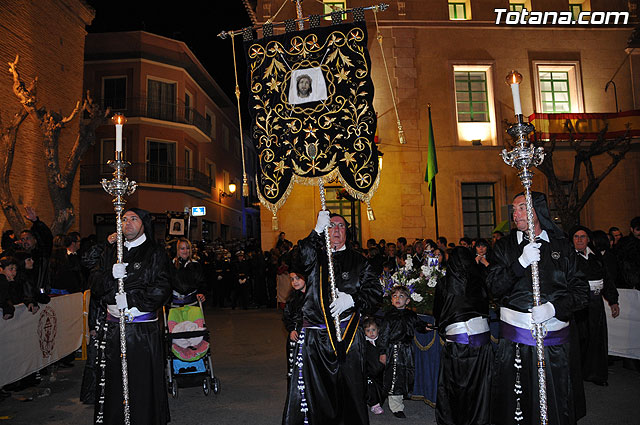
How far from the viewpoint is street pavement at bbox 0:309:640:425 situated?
5738mm

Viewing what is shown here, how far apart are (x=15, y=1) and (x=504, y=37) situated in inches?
671

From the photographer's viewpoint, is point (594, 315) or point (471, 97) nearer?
point (594, 315)

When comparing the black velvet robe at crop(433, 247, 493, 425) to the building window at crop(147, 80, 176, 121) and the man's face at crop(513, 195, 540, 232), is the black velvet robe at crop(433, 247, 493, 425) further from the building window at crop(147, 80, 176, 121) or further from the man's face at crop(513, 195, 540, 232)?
the building window at crop(147, 80, 176, 121)

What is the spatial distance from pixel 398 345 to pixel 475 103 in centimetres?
1509

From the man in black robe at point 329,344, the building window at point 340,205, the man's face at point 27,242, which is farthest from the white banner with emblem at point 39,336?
the building window at point 340,205

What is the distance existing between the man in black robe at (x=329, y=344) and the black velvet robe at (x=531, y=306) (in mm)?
1154

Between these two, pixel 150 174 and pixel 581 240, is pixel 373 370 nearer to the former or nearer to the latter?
pixel 581 240

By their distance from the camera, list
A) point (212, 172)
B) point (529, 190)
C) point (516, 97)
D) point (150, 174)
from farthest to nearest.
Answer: point (212, 172) < point (150, 174) < point (529, 190) < point (516, 97)

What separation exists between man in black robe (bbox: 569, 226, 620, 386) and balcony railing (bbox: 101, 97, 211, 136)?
23268 millimetres

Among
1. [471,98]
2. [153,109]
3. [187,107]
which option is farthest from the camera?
[187,107]

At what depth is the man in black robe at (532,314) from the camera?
3996mm

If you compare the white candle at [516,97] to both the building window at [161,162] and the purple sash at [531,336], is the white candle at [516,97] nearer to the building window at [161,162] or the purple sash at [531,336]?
the purple sash at [531,336]

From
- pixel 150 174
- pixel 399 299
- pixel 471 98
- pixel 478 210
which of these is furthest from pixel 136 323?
pixel 150 174

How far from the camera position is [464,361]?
17.1 feet
